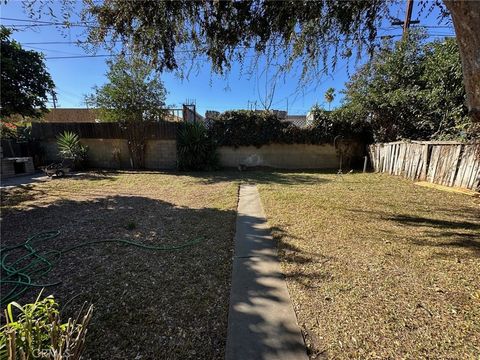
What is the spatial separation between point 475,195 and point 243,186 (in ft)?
18.5

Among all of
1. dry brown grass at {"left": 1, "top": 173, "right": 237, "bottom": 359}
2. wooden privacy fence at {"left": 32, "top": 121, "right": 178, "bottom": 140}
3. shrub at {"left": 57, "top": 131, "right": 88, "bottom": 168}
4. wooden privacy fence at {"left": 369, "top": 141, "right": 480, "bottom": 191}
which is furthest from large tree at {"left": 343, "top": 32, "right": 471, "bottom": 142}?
shrub at {"left": 57, "top": 131, "right": 88, "bottom": 168}

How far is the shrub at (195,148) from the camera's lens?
9.84 meters

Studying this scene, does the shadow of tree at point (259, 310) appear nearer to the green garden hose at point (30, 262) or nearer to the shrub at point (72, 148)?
the green garden hose at point (30, 262)

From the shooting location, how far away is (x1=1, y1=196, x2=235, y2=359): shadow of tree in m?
1.65

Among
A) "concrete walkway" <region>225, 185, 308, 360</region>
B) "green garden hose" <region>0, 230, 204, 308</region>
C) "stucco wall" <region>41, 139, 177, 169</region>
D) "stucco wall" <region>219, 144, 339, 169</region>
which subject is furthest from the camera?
"stucco wall" <region>219, 144, 339, 169</region>

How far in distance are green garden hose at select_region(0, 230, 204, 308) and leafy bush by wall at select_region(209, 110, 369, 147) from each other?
7655mm

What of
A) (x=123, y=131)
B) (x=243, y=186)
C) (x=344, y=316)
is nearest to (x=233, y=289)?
(x=344, y=316)

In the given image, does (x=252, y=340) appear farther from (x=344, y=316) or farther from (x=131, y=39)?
(x=131, y=39)

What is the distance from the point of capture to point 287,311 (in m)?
1.93

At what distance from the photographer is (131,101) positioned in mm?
9234

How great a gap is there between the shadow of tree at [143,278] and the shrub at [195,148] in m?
5.63

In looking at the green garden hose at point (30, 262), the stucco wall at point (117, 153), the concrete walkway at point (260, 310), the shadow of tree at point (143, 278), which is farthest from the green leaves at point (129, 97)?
the concrete walkway at point (260, 310)

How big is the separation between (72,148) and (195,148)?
17.5ft

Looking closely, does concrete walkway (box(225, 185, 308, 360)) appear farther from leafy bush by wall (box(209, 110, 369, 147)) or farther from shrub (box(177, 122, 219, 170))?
leafy bush by wall (box(209, 110, 369, 147))
